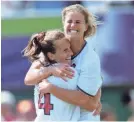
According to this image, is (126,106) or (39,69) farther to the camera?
(126,106)

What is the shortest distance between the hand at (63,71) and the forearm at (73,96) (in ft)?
0.29

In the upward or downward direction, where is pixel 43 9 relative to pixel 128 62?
upward

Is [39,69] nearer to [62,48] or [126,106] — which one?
[62,48]

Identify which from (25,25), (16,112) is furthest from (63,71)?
(25,25)

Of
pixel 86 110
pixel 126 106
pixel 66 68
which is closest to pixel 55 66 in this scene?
pixel 66 68

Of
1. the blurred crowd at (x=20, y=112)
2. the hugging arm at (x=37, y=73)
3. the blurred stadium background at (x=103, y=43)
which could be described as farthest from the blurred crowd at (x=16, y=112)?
the hugging arm at (x=37, y=73)

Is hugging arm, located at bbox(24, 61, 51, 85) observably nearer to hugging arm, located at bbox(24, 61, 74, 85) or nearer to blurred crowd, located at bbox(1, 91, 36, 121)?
hugging arm, located at bbox(24, 61, 74, 85)

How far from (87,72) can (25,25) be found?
6.11 meters

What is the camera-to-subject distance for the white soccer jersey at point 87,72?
4.34 m

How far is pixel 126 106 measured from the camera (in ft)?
32.9

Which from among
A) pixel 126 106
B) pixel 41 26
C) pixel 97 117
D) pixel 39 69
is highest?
pixel 39 69

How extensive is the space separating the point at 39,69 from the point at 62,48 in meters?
0.22

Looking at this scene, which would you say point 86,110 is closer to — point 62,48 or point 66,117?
point 66,117

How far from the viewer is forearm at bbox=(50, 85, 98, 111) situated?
428 cm
